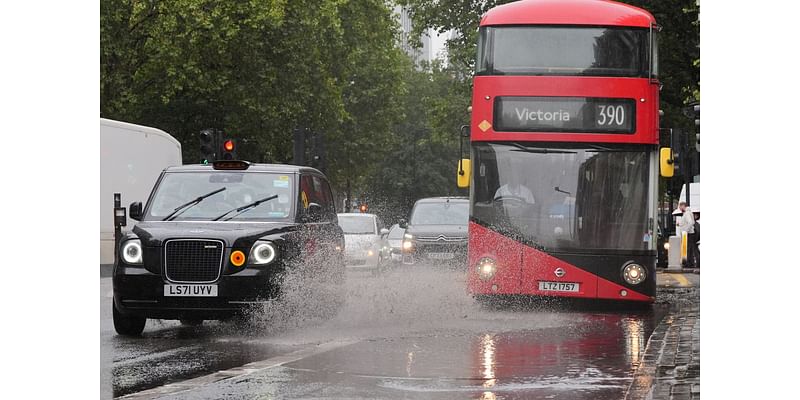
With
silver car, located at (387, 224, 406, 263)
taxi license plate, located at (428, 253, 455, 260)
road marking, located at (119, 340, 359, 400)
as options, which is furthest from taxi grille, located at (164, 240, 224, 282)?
silver car, located at (387, 224, 406, 263)

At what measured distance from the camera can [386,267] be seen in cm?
3578

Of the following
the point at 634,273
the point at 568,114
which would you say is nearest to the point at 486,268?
the point at 634,273

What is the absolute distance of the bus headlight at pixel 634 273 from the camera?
17578 millimetres

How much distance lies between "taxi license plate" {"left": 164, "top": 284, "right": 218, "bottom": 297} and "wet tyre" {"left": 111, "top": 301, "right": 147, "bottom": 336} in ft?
2.58

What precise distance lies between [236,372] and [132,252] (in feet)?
13.0

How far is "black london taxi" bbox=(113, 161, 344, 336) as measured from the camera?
14.1 m

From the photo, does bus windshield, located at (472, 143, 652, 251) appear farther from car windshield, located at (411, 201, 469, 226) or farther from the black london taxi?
car windshield, located at (411, 201, 469, 226)

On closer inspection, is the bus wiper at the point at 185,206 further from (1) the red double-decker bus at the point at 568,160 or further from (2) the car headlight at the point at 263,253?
(1) the red double-decker bus at the point at 568,160

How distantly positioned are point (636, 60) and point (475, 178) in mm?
2441
